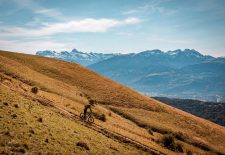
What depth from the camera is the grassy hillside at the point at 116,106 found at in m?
51.2

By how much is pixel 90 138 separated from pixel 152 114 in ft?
138

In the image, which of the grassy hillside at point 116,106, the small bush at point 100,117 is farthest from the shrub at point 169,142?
the small bush at point 100,117

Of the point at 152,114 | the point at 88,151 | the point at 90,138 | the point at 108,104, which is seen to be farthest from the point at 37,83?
the point at 88,151

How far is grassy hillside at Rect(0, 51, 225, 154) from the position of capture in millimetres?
51213

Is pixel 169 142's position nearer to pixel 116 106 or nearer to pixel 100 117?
pixel 100 117

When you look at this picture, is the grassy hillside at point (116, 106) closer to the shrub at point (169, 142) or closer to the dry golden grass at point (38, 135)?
the shrub at point (169, 142)

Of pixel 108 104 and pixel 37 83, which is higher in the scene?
pixel 37 83

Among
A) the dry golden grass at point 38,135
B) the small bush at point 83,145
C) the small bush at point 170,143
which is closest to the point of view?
the dry golden grass at point 38,135

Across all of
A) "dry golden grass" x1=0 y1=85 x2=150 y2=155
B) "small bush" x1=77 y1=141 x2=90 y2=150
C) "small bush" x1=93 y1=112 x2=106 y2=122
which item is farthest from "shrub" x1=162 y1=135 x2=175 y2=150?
"small bush" x1=77 y1=141 x2=90 y2=150

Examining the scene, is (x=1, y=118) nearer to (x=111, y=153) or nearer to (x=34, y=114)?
(x=34, y=114)

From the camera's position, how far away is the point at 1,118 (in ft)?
89.1

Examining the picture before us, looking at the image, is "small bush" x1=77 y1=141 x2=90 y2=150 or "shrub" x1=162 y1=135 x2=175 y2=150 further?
"shrub" x1=162 y1=135 x2=175 y2=150

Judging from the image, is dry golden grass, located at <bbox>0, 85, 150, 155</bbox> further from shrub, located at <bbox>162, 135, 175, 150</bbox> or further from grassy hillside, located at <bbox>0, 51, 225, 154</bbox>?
shrub, located at <bbox>162, 135, 175, 150</bbox>

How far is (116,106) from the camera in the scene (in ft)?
234
